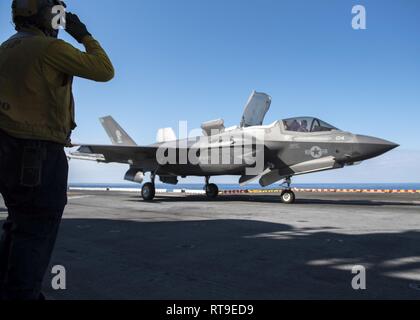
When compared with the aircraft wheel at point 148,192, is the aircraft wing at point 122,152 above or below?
above

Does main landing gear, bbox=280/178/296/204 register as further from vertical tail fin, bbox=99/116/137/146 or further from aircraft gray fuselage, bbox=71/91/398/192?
vertical tail fin, bbox=99/116/137/146

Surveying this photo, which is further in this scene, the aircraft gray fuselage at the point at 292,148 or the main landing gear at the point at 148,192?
the main landing gear at the point at 148,192

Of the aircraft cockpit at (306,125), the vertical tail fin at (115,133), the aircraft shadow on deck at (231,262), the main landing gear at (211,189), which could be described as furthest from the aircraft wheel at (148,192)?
the aircraft shadow on deck at (231,262)

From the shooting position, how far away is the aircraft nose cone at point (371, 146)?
11.3m

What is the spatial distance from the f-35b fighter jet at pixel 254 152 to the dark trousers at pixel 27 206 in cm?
1133

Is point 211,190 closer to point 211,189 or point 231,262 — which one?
point 211,189

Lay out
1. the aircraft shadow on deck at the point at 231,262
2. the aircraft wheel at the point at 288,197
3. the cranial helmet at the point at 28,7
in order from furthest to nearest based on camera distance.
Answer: the aircraft wheel at the point at 288,197, the aircraft shadow on deck at the point at 231,262, the cranial helmet at the point at 28,7

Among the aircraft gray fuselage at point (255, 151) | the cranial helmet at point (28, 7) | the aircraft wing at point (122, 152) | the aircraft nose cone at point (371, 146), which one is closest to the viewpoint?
the cranial helmet at point (28, 7)

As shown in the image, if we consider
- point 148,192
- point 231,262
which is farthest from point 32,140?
point 148,192

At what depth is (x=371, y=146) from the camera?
37.7 ft

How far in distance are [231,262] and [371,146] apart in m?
9.21

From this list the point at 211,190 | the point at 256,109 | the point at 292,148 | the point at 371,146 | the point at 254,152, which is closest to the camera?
the point at 371,146

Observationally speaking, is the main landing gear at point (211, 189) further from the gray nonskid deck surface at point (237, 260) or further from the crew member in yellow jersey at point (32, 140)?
the crew member in yellow jersey at point (32, 140)

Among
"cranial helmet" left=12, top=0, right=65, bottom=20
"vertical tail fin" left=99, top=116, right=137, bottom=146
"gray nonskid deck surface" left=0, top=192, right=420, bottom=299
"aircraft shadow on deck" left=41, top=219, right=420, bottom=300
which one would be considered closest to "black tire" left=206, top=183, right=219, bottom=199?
"vertical tail fin" left=99, top=116, right=137, bottom=146
